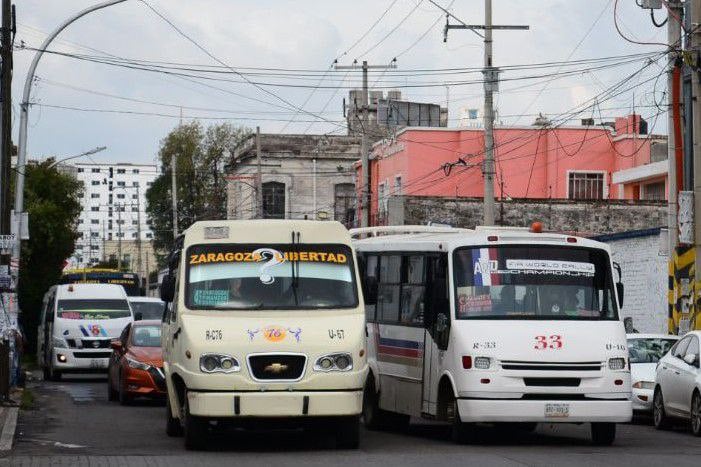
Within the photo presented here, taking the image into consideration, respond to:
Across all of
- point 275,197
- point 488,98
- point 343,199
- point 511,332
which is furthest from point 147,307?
point 275,197

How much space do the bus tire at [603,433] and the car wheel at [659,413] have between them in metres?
4.36

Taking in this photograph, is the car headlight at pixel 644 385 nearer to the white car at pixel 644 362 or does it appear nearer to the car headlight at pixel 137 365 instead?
the white car at pixel 644 362

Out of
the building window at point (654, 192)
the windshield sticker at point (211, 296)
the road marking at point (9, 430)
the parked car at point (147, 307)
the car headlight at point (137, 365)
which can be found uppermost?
the building window at point (654, 192)

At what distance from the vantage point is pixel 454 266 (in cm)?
1817

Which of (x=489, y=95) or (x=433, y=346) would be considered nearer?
(x=433, y=346)

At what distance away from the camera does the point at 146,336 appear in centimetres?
2652

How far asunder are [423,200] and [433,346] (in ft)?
110

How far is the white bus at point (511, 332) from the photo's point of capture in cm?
1716

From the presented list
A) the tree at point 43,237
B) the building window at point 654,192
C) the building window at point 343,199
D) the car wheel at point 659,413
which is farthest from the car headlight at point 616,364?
the building window at point 343,199

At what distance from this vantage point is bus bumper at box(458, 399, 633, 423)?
55.9 feet

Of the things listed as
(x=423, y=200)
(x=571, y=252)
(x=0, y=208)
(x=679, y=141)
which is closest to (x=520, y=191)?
(x=423, y=200)

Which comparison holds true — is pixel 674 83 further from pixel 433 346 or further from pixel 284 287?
pixel 284 287

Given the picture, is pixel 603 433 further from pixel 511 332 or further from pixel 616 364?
pixel 511 332

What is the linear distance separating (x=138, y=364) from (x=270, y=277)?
9.18m
